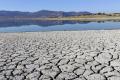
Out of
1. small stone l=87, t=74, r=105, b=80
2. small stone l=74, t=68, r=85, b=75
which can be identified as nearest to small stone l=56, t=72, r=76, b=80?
small stone l=74, t=68, r=85, b=75

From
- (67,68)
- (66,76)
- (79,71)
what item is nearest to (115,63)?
(79,71)

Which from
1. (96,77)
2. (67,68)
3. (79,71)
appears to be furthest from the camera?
(67,68)

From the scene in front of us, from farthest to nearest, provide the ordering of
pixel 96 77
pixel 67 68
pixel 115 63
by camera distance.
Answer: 1. pixel 115 63
2. pixel 67 68
3. pixel 96 77

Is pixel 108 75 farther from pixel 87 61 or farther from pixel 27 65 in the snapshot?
pixel 27 65

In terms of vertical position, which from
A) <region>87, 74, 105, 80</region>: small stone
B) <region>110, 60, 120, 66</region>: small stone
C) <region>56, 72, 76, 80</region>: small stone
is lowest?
<region>56, 72, 76, 80</region>: small stone

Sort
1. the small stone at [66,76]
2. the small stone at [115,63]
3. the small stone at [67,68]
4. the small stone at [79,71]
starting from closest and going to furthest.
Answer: the small stone at [66,76]
the small stone at [79,71]
the small stone at [67,68]
the small stone at [115,63]

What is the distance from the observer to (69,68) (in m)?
4.63

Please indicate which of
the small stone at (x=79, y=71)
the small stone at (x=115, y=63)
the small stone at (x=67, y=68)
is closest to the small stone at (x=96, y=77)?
the small stone at (x=79, y=71)

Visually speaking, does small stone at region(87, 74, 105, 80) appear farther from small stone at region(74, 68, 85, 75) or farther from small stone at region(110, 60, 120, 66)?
small stone at region(110, 60, 120, 66)

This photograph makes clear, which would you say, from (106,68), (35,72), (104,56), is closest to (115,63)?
(106,68)

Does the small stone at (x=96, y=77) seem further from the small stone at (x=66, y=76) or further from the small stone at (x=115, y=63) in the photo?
the small stone at (x=115, y=63)

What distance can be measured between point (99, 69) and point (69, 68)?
0.66 metres

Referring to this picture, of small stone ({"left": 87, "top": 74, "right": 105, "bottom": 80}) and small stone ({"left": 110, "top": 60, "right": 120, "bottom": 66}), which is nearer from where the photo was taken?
small stone ({"left": 87, "top": 74, "right": 105, "bottom": 80})

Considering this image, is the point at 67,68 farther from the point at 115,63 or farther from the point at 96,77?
the point at 115,63
